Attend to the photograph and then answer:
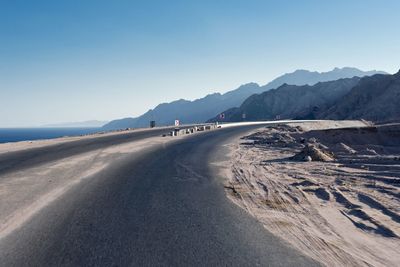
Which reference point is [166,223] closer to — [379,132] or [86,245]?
[86,245]

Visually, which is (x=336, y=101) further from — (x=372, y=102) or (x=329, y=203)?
(x=329, y=203)

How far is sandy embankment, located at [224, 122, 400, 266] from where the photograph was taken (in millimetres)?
6039

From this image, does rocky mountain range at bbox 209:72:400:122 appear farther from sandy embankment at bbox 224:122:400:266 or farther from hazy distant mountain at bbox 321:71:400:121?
sandy embankment at bbox 224:122:400:266

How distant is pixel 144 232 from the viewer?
682cm

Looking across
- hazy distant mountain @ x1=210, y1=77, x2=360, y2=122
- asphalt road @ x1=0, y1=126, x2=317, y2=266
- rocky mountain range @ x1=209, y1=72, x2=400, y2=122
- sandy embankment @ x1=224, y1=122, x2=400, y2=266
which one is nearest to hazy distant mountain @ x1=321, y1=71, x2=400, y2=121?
rocky mountain range @ x1=209, y1=72, x2=400, y2=122

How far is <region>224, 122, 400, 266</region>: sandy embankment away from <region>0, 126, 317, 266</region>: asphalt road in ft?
1.74

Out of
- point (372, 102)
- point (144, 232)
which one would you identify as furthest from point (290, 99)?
point (144, 232)

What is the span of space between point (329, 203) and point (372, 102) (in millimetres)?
105544

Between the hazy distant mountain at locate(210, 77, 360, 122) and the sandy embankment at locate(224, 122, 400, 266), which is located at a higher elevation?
the hazy distant mountain at locate(210, 77, 360, 122)

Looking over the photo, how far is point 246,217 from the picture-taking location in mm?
7832

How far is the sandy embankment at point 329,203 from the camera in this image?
19.8ft

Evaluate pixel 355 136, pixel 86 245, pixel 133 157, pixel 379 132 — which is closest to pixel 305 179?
pixel 86 245

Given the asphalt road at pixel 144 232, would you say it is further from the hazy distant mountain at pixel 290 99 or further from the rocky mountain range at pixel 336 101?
the hazy distant mountain at pixel 290 99

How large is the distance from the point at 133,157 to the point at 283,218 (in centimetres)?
1247
